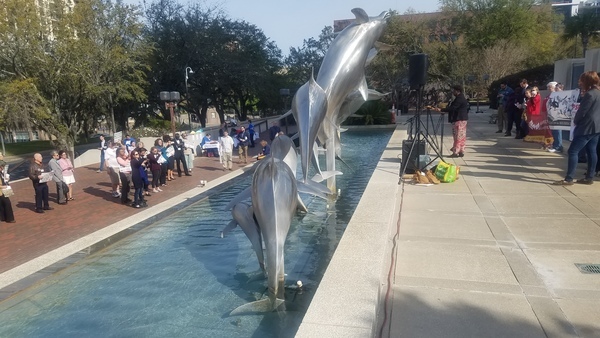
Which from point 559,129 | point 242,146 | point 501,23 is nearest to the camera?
point 559,129

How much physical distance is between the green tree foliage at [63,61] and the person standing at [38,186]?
12.0 meters

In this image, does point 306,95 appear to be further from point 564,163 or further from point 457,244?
point 564,163

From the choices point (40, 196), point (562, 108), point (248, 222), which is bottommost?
point (40, 196)

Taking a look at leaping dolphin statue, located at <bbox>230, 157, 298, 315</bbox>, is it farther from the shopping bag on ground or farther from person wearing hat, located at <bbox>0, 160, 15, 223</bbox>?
person wearing hat, located at <bbox>0, 160, 15, 223</bbox>

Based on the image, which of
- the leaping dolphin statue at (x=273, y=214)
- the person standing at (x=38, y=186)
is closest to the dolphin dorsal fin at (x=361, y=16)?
the leaping dolphin statue at (x=273, y=214)

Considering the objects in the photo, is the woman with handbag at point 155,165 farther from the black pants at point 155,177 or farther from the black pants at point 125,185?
the black pants at point 125,185

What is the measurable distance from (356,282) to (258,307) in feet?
5.19

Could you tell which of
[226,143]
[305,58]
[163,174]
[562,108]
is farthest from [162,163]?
[305,58]

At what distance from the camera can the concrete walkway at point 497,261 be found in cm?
379

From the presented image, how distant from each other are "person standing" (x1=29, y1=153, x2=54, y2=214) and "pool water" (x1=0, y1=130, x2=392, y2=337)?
14.7 feet

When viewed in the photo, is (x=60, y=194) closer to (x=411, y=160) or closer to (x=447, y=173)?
(x=411, y=160)

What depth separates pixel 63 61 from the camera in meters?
24.2

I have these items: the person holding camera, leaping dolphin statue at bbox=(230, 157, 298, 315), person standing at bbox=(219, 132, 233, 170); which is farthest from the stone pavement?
leaping dolphin statue at bbox=(230, 157, 298, 315)

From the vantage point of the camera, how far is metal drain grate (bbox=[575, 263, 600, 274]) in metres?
4.69
